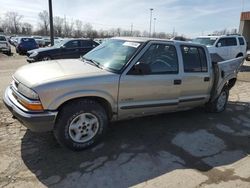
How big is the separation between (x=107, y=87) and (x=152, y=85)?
0.92m

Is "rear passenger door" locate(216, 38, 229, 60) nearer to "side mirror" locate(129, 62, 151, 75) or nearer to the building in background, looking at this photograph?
"side mirror" locate(129, 62, 151, 75)

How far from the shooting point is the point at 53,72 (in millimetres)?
4082

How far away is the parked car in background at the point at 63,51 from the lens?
13.7 meters

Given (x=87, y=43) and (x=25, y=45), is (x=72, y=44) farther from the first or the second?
(x=25, y=45)

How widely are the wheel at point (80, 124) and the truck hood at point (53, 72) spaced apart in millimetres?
422

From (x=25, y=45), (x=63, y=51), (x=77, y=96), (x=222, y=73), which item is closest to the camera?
(x=77, y=96)

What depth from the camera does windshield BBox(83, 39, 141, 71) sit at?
449 cm

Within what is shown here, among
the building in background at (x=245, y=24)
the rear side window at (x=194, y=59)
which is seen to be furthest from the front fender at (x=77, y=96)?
the building in background at (x=245, y=24)

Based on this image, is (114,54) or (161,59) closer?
(114,54)

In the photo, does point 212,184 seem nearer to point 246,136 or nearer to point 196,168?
point 196,168

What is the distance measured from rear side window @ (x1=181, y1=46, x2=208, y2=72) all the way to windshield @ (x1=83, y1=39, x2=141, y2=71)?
44.1 inches

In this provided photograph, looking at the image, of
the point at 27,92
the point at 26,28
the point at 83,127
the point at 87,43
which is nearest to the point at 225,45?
the point at 87,43

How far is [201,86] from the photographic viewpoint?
220 inches

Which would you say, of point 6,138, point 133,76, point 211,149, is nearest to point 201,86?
point 211,149
